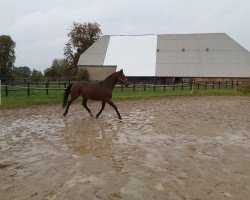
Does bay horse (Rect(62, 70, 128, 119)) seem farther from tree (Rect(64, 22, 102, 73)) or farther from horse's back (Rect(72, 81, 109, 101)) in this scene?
tree (Rect(64, 22, 102, 73))

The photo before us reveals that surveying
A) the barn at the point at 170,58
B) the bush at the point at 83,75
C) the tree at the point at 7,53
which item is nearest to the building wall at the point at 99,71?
the barn at the point at 170,58

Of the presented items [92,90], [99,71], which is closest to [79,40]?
[99,71]

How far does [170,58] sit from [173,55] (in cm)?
104

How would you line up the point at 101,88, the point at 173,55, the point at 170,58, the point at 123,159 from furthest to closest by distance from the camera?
the point at 173,55
the point at 170,58
the point at 101,88
the point at 123,159

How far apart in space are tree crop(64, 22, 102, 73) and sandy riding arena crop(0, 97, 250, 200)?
48.7m

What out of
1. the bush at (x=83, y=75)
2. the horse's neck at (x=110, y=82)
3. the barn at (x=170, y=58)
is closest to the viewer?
the horse's neck at (x=110, y=82)

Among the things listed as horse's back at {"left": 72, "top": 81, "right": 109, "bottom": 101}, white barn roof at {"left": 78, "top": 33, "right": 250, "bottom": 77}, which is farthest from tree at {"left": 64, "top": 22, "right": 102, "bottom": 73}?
horse's back at {"left": 72, "top": 81, "right": 109, "bottom": 101}

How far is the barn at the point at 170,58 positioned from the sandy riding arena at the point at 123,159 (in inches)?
1338

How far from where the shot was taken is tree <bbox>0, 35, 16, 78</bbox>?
6072 centimetres

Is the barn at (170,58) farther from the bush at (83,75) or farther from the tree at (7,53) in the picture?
the tree at (7,53)

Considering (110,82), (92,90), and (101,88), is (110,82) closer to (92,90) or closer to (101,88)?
(101,88)

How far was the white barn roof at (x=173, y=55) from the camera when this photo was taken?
46.2m

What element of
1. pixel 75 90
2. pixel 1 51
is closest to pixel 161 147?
pixel 75 90

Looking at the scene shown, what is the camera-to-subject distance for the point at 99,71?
49344 millimetres
